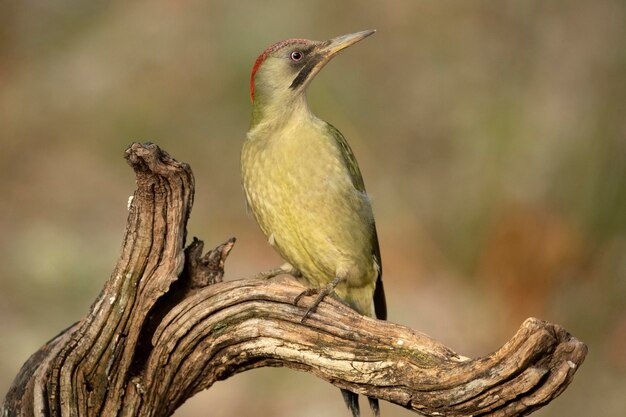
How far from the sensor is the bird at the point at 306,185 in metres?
4.66

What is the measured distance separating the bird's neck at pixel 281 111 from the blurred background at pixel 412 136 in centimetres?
432

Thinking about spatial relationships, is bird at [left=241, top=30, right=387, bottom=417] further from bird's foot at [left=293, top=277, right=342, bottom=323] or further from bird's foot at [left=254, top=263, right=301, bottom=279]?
bird's foot at [left=293, top=277, right=342, bottom=323]

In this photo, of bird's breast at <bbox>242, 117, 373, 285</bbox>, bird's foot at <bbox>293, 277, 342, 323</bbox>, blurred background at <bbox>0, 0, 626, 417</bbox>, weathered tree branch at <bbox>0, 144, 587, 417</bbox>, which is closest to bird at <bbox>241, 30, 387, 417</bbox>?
bird's breast at <bbox>242, 117, 373, 285</bbox>

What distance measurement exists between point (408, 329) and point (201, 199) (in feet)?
18.6

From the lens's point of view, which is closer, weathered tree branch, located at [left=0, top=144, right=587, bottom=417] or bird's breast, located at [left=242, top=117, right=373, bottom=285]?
weathered tree branch, located at [left=0, top=144, right=587, bottom=417]

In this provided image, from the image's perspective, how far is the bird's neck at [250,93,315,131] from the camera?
484cm

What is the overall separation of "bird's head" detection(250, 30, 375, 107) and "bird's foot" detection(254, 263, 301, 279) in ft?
2.56

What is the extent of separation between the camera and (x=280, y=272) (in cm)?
476

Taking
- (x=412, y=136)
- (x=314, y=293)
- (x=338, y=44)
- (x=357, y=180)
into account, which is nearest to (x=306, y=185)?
(x=357, y=180)

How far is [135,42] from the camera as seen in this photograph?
34.1ft

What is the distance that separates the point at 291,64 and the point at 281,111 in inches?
9.0

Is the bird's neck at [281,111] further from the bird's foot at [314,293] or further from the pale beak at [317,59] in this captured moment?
the bird's foot at [314,293]

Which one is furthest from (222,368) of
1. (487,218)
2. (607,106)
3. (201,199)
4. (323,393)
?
(607,106)

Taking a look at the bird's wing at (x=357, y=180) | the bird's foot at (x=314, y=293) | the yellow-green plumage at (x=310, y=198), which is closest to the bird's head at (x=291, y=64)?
the yellow-green plumage at (x=310, y=198)
